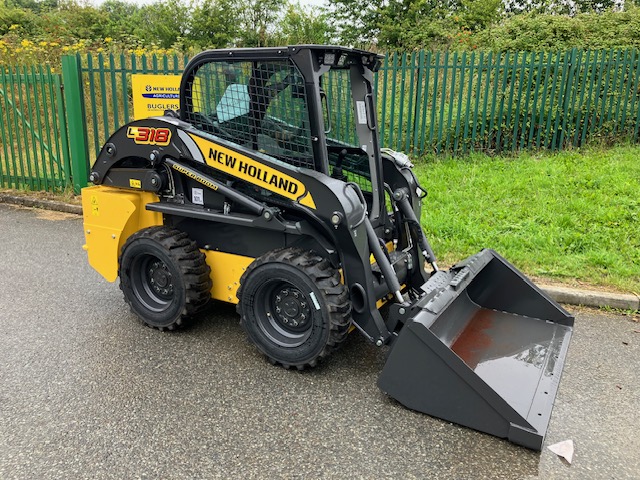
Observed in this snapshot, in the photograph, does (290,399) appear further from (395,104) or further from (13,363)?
(395,104)

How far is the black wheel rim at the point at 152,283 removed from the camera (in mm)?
4273

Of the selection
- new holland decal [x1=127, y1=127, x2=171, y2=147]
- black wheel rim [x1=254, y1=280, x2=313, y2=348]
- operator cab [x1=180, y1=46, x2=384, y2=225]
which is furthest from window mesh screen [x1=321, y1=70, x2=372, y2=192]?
new holland decal [x1=127, y1=127, x2=171, y2=147]

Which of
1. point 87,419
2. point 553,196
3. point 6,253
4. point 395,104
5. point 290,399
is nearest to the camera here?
point 87,419

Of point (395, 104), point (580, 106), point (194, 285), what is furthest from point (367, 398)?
point (580, 106)

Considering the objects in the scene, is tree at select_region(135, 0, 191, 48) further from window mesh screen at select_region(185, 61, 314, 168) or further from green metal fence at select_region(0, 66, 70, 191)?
window mesh screen at select_region(185, 61, 314, 168)

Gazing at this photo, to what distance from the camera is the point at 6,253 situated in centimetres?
629

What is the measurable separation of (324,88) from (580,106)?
23.2 feet

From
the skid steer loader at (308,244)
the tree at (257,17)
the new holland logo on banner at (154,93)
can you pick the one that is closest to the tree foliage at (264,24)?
the tree at (257,17)

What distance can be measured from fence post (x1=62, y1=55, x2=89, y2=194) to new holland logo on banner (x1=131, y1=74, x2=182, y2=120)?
9.47 ft

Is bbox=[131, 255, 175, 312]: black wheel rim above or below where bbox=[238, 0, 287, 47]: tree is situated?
below

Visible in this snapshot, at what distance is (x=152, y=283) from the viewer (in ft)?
14.4

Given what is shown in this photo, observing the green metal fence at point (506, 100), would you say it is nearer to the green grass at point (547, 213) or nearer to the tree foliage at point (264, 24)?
the green grass at point (547, 213)

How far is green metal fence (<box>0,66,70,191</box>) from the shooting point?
8.44 metres

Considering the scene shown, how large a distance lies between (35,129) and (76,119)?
148 centimetres
